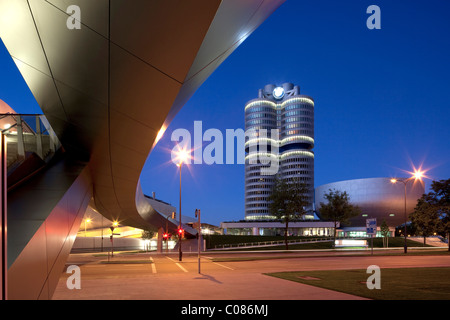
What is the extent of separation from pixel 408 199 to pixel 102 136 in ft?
437

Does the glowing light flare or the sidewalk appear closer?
the sidewalk

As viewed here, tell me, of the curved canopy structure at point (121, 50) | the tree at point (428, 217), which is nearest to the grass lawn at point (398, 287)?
the curved canopy structure at point (121, 50)

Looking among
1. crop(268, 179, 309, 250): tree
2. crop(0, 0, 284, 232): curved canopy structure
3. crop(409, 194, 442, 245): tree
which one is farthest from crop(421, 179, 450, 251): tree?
crop(0, 0, 284, 232): curved canopy structure

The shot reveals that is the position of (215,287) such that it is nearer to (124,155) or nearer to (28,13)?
(124,155)

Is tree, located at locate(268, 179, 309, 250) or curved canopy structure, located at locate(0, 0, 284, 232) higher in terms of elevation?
curved canopy structure, located at locate(0, 0, 284, 232)

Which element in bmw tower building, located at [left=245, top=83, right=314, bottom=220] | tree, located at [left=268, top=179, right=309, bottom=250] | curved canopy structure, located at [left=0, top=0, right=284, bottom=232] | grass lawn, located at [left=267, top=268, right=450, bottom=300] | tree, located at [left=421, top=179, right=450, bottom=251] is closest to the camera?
curved canopy structure, located at [left=0, top=0, right=284, bottom=232]

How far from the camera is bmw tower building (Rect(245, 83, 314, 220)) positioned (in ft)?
584

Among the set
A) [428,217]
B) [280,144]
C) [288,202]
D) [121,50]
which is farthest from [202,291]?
[280,144]

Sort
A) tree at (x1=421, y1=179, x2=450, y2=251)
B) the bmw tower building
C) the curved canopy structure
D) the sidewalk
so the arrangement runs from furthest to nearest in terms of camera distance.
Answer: the bmw tower building < tree at (x1=421, y1=179, x2=450, y2=251) < the sidewalk < the curved canopy structure

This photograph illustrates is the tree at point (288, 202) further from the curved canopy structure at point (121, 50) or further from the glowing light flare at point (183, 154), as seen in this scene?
the curved canopy structure at point (121, 50)

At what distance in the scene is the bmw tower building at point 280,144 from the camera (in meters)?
178

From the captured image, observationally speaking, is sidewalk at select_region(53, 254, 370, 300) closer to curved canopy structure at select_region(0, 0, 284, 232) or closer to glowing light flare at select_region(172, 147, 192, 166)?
curved canopy structure at select_region(0, 0, 284, 232)

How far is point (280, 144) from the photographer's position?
187375mm

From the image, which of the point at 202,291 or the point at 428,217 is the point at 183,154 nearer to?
the point at 202,291
